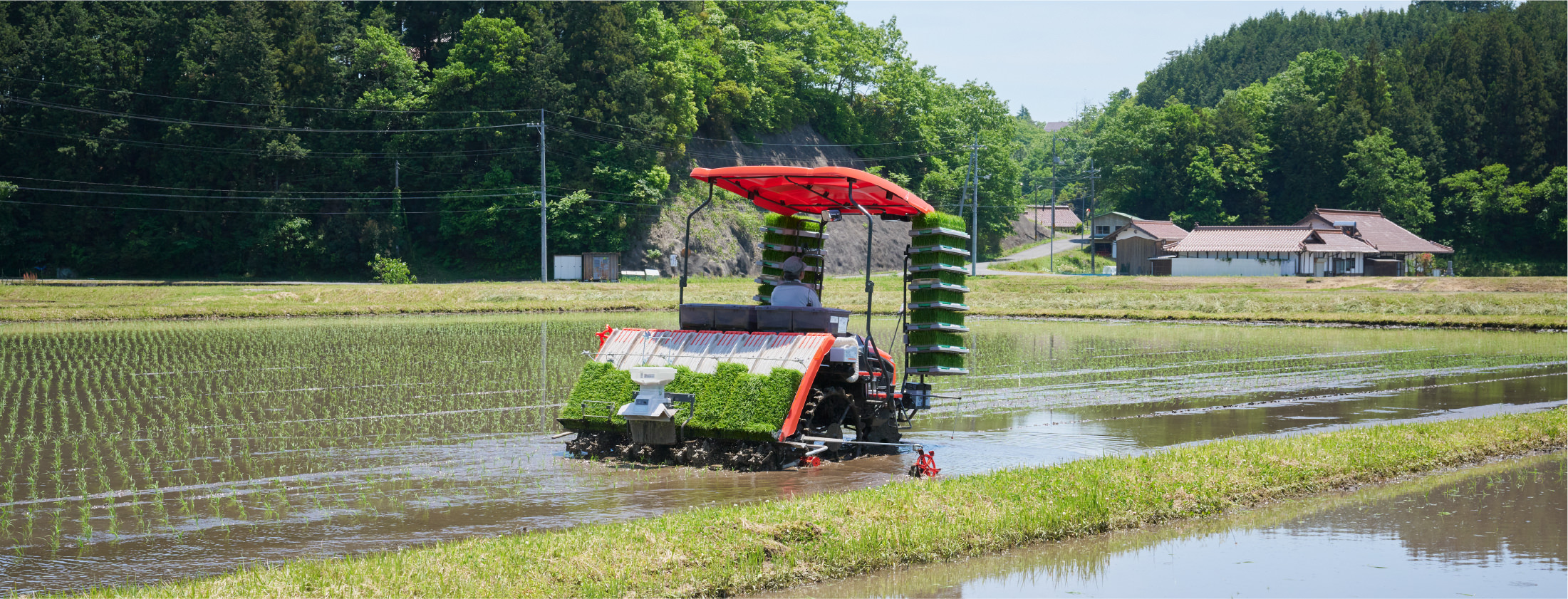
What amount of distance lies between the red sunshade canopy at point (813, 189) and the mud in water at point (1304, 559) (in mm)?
4554

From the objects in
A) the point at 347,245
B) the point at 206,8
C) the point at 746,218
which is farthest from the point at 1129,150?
the point at 206,8

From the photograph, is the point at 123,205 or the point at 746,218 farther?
the point at 746,218

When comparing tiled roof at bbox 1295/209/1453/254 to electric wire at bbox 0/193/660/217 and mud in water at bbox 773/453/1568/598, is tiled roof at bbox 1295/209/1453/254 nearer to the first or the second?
electric wire at bbox 0/193/660/217

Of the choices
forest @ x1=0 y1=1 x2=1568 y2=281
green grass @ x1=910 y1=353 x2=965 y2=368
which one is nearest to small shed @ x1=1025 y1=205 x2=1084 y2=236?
forest @ x1=0 y1=1 x2=1568 y2=281

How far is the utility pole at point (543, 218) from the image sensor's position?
55.5 metres

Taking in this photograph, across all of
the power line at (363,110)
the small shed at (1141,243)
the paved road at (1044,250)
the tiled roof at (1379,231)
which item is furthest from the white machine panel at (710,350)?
the tiled roof at (1379,231)

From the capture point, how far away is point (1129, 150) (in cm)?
9850

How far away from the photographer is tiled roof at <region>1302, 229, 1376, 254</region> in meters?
71.3

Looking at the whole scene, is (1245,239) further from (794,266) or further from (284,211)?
(794,266)

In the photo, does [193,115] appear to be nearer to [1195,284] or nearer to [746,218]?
[746,218]

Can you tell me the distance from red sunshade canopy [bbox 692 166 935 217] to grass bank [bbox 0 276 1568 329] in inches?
1111

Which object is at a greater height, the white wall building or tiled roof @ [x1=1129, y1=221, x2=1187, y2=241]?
tiled roof @ [x1=1129, y1=221, x2=1187, y2=241]

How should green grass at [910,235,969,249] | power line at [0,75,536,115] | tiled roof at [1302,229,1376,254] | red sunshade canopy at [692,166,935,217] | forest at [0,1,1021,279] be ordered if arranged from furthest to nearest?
tiled roof at [1302,229,1376,254], forest at [0,1,1021,279], power line at [0,75,536,115], green grass at [910,235,969,249], red sunshade canopy at [692,166,935,217]

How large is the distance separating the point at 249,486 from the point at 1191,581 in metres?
8.30
